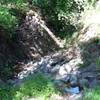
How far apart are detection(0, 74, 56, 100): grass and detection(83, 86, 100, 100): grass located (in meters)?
0.90

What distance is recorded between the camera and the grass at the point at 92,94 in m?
7.70

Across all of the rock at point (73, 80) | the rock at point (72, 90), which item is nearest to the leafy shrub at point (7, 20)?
the rock at point (73, 80)

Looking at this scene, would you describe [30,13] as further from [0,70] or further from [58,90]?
[58,90]

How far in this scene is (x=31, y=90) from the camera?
28.2 feet

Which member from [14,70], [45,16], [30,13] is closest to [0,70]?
[14,70]

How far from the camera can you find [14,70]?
12.2 m

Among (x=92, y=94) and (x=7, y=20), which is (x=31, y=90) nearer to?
(x=92, y=94)

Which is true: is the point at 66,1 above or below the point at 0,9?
above

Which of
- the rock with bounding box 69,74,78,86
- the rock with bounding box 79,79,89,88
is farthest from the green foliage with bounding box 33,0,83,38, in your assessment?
the rock with bounding box 79,79,89,88

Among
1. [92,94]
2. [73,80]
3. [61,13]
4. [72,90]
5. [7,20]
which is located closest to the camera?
[92,94]

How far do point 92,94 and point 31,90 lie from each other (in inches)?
63.4

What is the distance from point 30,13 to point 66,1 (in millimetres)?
1668

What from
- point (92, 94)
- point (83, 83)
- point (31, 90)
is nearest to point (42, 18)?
point (83, 83)

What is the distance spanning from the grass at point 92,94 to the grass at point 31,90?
905mm
